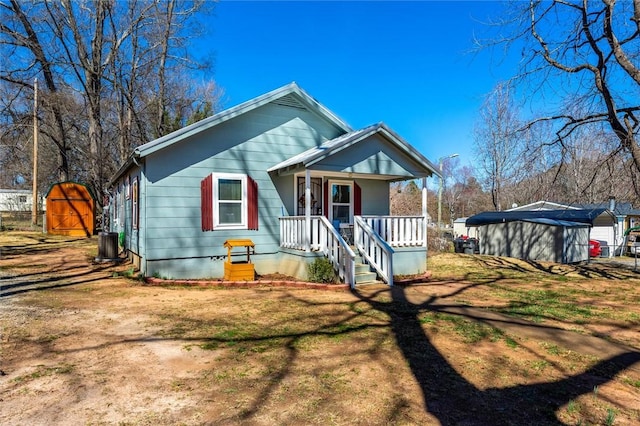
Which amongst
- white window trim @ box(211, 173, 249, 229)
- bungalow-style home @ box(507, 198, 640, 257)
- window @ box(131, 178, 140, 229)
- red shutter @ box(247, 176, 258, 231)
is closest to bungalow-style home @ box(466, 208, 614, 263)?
bungalow-style home @ box(507, 198, 640, 257)

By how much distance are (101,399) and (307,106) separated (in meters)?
9.34

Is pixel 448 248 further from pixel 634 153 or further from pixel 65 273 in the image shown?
pixel 65 273

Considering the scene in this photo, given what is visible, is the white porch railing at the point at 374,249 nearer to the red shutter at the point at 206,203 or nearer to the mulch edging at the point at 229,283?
the mulch edging at the point at 229,283

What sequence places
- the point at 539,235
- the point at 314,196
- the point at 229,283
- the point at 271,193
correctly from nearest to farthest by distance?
the point at 229,283
the point at 271,193
the point at 314,196
the point at 539,235

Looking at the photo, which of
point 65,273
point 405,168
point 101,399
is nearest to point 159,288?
point 65,273

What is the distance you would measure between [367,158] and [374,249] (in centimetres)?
239

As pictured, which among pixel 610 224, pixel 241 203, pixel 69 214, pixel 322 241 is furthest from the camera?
pixel 610 224

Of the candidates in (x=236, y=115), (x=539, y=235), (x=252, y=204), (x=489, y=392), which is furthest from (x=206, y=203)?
(x=539, y=235)

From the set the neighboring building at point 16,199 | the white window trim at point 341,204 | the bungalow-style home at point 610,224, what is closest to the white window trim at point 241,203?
Answer: the white window trim at point 341,204

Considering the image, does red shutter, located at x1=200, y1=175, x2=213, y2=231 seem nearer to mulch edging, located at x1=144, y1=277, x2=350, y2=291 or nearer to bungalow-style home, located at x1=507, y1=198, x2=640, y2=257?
mulch edging, located at x1=144, y1=277, x2=350, y2=291

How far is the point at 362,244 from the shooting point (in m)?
9.92

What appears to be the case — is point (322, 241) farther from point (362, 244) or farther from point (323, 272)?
point (362, 244)

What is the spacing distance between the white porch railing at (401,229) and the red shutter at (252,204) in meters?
2.87

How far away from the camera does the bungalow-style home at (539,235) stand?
1891cm
